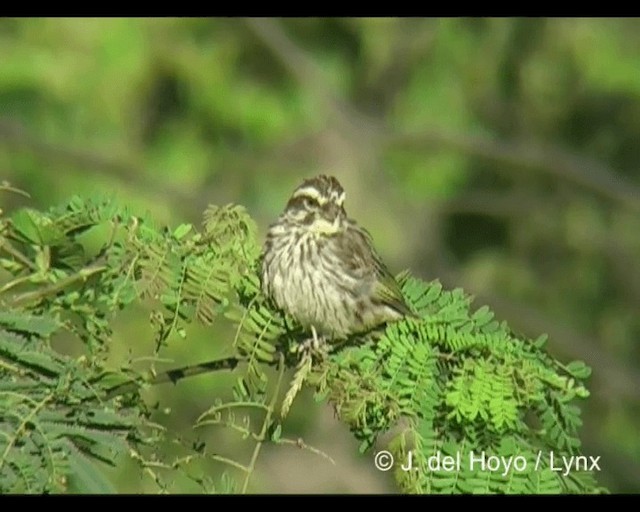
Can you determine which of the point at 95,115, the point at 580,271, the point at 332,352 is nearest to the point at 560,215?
the point at 580,271

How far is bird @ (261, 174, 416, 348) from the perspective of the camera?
12.4ft

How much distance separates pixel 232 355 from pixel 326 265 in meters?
0.98

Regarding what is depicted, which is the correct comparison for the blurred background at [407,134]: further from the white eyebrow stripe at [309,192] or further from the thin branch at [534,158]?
the white eyebrow stripe at [309,192]

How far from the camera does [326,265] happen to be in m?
4.32

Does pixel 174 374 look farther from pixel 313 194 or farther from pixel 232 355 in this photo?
pixel 313 194

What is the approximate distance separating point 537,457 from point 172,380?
0.74 meters

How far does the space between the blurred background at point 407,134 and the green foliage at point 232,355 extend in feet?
16.5

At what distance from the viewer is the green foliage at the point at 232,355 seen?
9.93 ft

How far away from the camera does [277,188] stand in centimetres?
884

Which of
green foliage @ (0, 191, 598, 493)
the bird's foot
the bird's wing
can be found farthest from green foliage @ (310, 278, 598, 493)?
the bird's wing

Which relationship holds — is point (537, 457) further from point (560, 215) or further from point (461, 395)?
point (560, 215)

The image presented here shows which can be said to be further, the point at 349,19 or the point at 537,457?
the point at 349,19

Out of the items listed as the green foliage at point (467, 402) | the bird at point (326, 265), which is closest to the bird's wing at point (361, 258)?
the bird at point (326, 265)

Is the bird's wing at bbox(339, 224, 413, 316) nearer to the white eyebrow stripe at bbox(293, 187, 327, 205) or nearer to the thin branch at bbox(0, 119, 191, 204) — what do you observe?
the white eyebrow stripe at bbox(293, 187, 327, 205)
